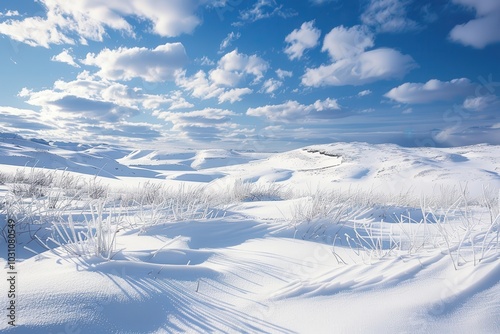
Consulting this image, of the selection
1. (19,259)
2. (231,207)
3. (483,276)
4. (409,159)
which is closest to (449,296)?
(483,276)

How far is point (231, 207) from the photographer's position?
17.3 ft

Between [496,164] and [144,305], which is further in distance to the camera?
[496,164]

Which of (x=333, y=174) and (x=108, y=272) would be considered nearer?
(x=108, y=272)

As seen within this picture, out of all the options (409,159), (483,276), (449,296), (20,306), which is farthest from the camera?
(409,159)

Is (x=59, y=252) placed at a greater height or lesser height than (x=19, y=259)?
greater

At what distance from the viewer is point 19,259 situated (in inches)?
85.4

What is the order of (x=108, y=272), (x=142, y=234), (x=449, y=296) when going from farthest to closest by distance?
(x=142, y=234) < (x=108, y=272) < (x=449, y=296)

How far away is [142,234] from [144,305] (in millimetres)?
1601

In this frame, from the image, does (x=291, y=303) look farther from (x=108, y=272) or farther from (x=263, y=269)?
(x=108, y=272)

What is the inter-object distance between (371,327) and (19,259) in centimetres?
249

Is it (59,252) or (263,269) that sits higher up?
(59,252)

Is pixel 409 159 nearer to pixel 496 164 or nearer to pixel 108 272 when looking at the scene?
pixel 496 164

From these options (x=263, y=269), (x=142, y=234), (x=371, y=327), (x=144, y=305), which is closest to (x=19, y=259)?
(x=142, y=234)

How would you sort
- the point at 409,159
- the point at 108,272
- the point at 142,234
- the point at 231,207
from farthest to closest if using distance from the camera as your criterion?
the point at 409,159, the point at 231,207, the point at 142,234, the point at 108,272
